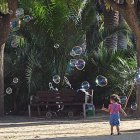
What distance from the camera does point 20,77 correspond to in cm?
2166

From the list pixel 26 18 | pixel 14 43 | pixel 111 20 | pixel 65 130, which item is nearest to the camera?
pixel 65 130

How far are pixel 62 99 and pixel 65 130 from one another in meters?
5.30

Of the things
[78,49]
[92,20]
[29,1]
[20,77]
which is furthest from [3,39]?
[92,20]

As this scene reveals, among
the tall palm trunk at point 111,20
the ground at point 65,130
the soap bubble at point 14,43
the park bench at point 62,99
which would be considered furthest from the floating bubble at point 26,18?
the tall palm trunk at point 111,20

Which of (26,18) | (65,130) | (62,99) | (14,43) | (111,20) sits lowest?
(65,130)

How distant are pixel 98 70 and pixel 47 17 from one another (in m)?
3.16

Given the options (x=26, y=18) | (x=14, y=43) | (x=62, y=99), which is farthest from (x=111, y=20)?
(x=62, y=99)

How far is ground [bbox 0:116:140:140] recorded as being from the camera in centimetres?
1280

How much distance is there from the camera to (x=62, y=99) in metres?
20.0

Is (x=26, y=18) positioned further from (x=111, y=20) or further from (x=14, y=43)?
(x=111, y=20)

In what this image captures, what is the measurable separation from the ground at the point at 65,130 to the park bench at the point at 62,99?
2.43 meters

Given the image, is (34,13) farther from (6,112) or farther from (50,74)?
(6,112)

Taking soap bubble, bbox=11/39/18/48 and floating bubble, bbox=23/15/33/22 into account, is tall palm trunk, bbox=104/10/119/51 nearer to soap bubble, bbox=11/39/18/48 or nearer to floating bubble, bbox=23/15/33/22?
soap bubble, bbox=11/39/18/48

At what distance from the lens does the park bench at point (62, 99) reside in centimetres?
1988
